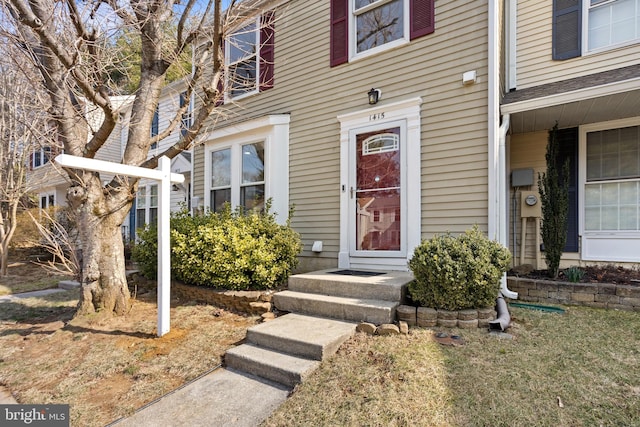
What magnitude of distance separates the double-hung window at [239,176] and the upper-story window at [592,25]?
5.28 meters

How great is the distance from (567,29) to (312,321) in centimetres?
591

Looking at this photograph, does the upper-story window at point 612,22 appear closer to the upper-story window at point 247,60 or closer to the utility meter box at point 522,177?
the utility meter box at point 522,177

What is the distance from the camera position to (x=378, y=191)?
16.8ft

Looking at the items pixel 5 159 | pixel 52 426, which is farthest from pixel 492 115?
pixel 5 159

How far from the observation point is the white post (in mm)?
3646

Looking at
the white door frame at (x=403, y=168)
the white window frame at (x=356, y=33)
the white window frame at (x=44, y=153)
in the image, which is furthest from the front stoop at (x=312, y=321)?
the white window frame at (x=44, y=153)

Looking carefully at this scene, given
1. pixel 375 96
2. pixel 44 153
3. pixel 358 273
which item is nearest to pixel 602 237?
pixel 358 273

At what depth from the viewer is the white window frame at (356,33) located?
4906 mm

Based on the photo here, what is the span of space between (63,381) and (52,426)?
56 centimetres

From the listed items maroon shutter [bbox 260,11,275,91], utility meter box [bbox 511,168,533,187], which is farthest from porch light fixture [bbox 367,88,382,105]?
utility meter box [bbox 511,168,533,187]

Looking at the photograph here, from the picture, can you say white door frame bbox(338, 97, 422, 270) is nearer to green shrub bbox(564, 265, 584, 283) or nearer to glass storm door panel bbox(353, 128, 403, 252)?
glass storm door panel bbox(353, 128, 403, 252)

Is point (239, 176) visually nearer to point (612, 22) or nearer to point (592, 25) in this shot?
point (592, 25)

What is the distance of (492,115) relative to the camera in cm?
413

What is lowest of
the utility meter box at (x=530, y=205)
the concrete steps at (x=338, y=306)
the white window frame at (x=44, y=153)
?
the concrete steps at (x=338, y=306)
